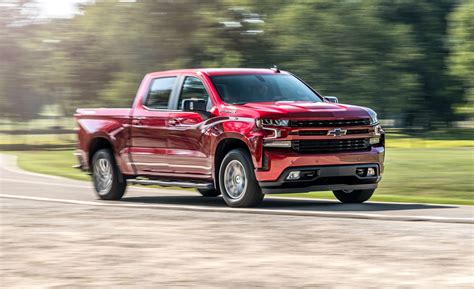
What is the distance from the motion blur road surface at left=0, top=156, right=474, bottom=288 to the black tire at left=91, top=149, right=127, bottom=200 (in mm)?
973

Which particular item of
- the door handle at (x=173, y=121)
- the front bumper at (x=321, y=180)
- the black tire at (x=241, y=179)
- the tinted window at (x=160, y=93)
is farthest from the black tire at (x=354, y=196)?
the tinted window at (x=160, y=93)

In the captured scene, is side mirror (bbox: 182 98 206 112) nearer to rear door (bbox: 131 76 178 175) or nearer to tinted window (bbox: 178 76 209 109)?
tinted window (bbox: 178 76 209 109)

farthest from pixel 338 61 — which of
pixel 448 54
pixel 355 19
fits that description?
pixel 448 54

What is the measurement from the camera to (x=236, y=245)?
10391 millimetres

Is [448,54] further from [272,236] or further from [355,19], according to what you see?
[272,236]

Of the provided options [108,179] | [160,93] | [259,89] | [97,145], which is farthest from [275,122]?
[97,145]

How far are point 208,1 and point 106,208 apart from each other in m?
42.7

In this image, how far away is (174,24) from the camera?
55.9m

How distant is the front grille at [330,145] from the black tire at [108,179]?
12.8 ft

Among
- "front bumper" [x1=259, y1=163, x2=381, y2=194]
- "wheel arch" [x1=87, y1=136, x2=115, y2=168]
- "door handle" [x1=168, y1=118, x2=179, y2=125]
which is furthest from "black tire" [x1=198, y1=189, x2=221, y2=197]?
"front bumper" [x1=259, y1=163, x2=381, y2=194]

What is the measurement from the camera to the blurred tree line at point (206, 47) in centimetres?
5584

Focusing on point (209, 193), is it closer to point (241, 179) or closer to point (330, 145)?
point (241, 179)

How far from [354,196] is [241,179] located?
1.94 metres

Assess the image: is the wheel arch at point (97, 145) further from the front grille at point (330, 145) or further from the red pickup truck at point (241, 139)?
the front grille at point (330, 145)
